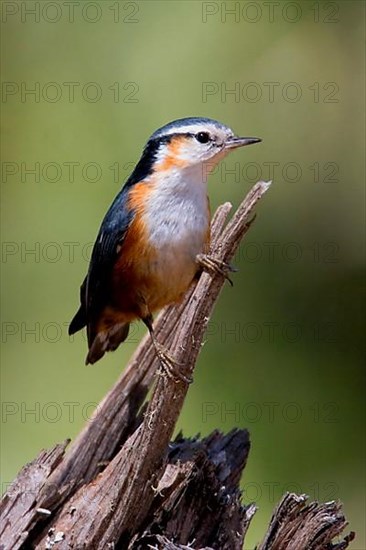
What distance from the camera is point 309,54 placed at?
356 centimetres

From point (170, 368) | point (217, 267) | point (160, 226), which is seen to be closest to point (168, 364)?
point (170, 368)

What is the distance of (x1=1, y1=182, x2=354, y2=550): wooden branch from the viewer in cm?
248

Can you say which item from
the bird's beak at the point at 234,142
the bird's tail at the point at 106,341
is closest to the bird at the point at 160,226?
the bird's beak at the point at 234,142

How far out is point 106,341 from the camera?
3145 millimetres

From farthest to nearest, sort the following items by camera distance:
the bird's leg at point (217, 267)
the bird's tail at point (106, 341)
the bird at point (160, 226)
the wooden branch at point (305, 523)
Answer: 1. the bird's tail at point (106, 341)
2. the bird at point (160, 226)
3. the bird's leg at point (217, 267)
4. the wooden branch at point (305, 523)

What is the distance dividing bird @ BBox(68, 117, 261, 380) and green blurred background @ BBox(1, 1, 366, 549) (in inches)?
13.6

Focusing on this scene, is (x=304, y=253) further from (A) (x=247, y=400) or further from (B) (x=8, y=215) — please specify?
(B) (x=8, y=215)

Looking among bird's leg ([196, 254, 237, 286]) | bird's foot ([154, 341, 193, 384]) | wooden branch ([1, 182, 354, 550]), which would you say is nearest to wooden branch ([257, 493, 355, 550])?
wooden branch ([1, 182, 354, 550])

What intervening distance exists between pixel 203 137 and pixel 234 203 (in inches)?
16.5

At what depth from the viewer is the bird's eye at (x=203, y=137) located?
9.31ft

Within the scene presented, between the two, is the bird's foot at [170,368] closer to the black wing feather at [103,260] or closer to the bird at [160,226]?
the bird at [160,226]

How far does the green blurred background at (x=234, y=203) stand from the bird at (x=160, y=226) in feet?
1.13

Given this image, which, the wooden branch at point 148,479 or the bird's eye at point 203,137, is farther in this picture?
the bird's eye at point 203,137

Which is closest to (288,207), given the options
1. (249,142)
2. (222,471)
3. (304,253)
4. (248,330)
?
(304,253)
